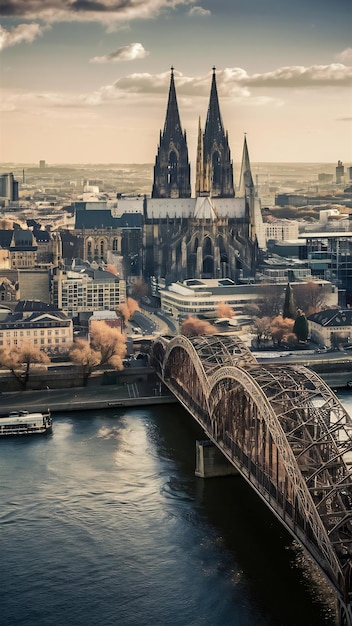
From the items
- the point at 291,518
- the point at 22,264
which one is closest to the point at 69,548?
the point at 291,518

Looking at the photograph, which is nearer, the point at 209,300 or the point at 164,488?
the point at 164,488

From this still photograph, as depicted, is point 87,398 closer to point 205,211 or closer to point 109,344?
point 109,344

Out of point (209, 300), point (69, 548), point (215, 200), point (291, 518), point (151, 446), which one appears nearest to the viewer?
point (291, 518)

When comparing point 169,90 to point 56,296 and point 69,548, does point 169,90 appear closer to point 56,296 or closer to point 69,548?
point 56,296

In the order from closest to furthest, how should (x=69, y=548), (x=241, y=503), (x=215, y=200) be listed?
(x=69, y=548), (x=241, y=503), (x=215, y=200)

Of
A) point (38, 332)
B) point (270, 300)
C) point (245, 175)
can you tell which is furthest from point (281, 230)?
point (38, 332)

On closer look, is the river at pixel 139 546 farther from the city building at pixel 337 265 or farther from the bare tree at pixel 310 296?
the city building at pixel 337 265

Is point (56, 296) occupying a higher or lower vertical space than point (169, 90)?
lower

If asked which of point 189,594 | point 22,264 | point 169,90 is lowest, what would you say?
point 189,594
